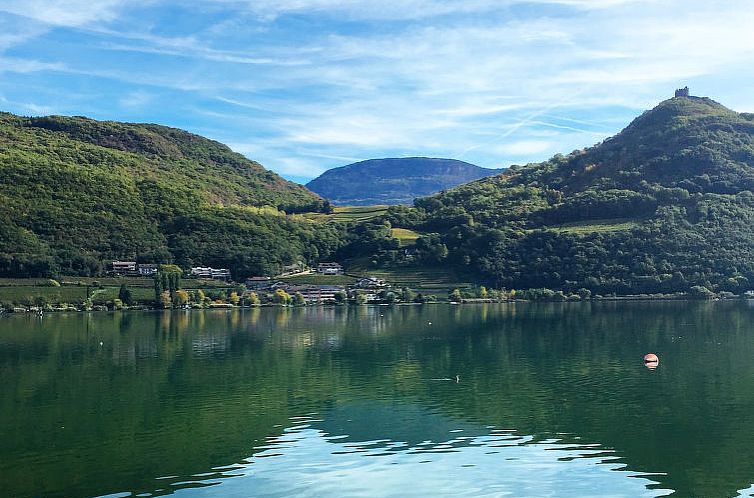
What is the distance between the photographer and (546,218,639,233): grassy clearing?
170m

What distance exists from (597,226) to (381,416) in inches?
5714

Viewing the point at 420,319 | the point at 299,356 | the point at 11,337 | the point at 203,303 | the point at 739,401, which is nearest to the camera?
the point at 739,401

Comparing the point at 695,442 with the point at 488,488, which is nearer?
the point at 488,488

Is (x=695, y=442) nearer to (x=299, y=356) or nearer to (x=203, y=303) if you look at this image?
(x=299, y=356)

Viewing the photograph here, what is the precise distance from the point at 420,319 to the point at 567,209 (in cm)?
9087

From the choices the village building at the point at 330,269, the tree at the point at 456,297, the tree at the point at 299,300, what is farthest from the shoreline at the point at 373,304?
the village building at the point at 330,269

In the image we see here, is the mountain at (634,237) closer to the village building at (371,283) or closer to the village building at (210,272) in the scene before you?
the village building at (371,283)

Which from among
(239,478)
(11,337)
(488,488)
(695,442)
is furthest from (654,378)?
(11,337)

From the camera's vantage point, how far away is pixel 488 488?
2700cm

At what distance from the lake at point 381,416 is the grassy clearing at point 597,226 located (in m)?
87.8

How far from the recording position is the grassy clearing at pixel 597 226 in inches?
6681

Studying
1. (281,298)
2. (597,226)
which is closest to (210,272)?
(281,298)

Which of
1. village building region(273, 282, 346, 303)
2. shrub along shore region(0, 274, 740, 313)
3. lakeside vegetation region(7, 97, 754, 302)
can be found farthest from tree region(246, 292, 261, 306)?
lakeside vegetation region(7, 97, 754, 302)

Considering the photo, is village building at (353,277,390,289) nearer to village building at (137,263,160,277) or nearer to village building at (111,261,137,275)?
village building at (137,263,160,277)
